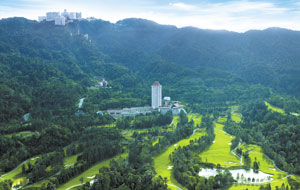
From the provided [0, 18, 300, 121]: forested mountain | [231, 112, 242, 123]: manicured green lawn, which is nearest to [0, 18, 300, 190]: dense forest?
[0, 18, 300, 121]: forested mountain

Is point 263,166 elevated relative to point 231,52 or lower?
lower

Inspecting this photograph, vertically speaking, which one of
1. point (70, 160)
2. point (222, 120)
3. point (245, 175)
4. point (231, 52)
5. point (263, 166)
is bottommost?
point (245, 175)

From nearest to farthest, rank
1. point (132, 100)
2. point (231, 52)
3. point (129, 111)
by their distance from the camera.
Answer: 1. point (129, 111)
2. point (132, 100)
3. point (231, 52)

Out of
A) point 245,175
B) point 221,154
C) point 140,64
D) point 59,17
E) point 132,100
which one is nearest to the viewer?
point 245,175

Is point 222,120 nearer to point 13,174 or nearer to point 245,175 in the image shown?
point 245,175

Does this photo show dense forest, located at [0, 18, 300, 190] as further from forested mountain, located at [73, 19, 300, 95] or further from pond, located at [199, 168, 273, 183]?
pond, located at [199, 168, 273, 183]

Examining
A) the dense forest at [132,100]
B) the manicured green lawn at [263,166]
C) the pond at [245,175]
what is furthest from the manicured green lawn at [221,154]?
the manicured green lawn at [263,166]

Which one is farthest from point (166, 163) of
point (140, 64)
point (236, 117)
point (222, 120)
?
point (140, 64)
